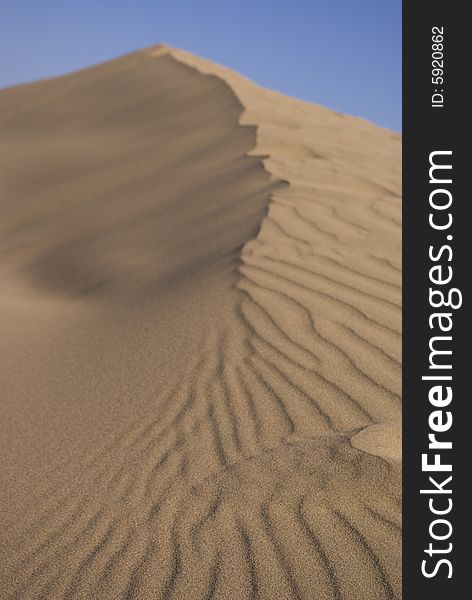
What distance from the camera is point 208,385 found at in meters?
3.39

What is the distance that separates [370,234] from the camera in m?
5.28

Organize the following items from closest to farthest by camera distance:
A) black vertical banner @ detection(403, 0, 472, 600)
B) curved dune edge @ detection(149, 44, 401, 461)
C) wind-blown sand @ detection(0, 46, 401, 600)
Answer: black vertical banner @ detection(403, 0, 472, 600) → wind-blown sand @ detection(0, 46, 401, 600) → curved dune edge @ detection(149, 44, 401, 461)

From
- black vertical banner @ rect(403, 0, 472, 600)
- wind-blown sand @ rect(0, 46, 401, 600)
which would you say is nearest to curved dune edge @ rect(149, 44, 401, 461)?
wind-blown sand @ rect(0, 46, 401, 600)

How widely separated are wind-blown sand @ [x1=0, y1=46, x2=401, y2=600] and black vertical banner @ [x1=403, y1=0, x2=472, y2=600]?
137 millimetres

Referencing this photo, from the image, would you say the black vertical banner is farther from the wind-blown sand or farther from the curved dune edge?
the curved dune edge

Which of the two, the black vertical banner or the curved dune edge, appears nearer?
the black vertical banner

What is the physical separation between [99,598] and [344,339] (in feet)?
6.32

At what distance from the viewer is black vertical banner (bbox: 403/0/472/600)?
6.93 feet

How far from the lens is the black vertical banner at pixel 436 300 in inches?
83.1

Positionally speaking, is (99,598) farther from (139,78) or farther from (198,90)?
(139,78)

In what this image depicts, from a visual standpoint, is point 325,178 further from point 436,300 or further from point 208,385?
point 436,300

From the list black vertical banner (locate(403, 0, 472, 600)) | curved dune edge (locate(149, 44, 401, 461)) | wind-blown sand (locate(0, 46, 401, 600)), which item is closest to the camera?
black vertical banner (locate(403, 0, 472, 600))

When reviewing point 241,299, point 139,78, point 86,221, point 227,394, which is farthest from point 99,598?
point 139,78

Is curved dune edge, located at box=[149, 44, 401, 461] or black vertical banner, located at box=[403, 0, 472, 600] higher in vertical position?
curved dune edge, located at box=[149, 44, 401, 461]
